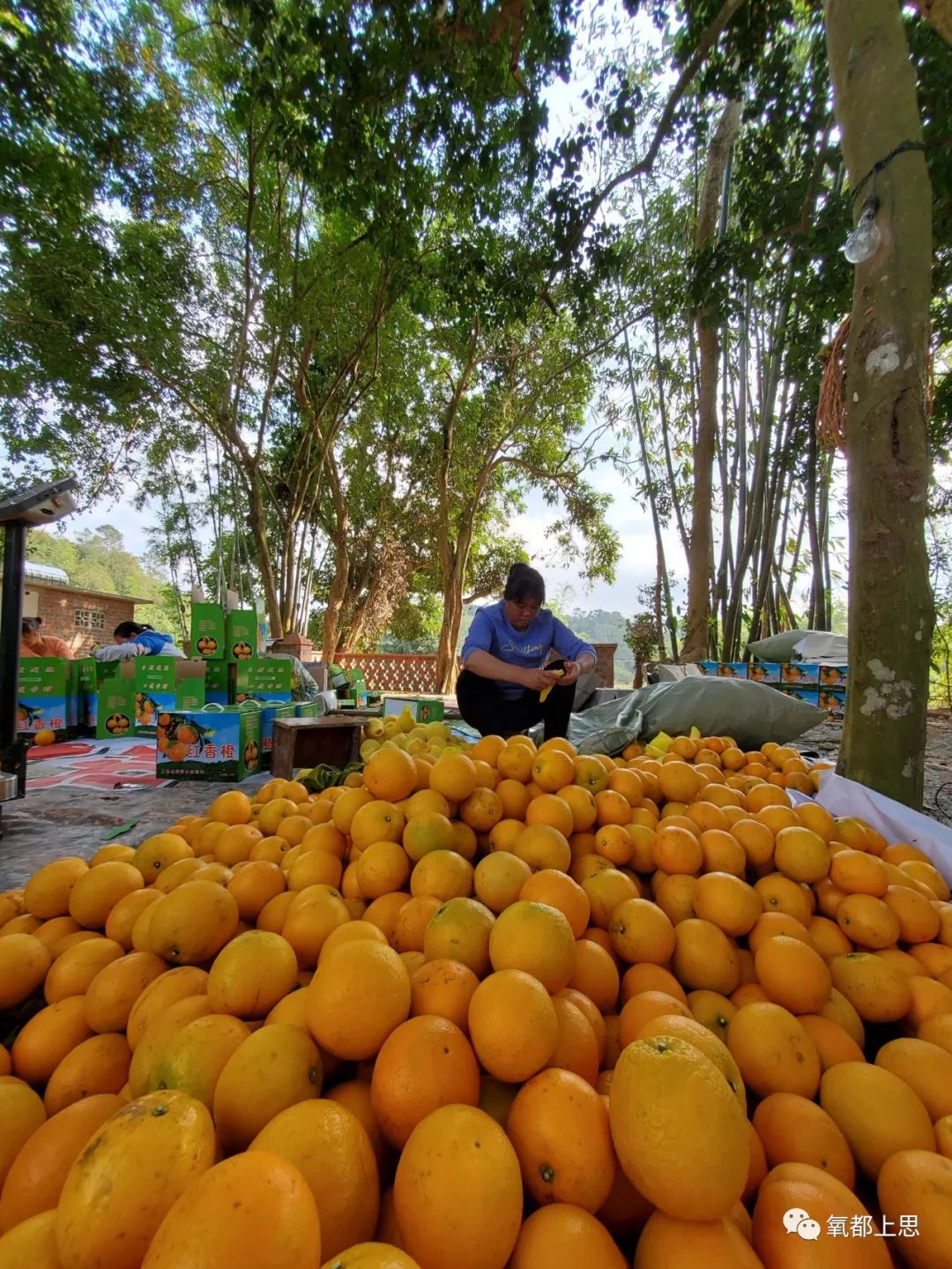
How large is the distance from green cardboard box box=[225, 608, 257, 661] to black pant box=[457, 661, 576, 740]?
2.75 m

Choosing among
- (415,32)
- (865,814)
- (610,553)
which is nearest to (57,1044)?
(865,814)

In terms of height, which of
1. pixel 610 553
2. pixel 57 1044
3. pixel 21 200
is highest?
pixel 21 200

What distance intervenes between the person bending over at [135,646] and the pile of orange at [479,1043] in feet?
16.9

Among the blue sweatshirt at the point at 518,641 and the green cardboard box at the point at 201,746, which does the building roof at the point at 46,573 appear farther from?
the blue sweatshirt at the point at 518,641

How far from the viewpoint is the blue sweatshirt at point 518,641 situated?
3.57 metres

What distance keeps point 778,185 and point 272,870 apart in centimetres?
627

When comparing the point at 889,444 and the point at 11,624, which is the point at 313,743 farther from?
the point at 889,444

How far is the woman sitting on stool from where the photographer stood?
3387 millimetres

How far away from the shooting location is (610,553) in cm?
1532

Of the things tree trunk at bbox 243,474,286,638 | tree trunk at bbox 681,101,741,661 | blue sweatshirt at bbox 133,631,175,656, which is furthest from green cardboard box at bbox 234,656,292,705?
tree trunk at bbox 681,101,741,661

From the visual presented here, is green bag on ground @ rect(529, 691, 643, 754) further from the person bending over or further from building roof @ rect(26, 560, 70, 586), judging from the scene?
building roof @ rect(26, 560, 70, 586)

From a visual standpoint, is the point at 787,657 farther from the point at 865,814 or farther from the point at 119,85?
the point at 119,85

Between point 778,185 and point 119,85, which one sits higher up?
point 119,85

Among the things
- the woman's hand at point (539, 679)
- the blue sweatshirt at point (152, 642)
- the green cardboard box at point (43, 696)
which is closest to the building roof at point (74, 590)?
the blue sweatshirt at point (152, 642)
